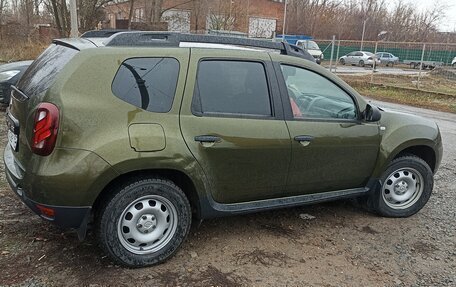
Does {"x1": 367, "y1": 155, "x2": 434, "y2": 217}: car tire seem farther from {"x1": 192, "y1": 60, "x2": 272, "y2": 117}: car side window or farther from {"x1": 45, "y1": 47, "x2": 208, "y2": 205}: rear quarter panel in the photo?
{"x1": 45, "y1": 47, "x2": 208, "y2": 205}: rear quarter panel

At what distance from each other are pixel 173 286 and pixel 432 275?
2.07 m

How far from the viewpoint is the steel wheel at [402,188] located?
170 inches

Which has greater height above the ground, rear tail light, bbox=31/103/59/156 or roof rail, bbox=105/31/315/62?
roof rail, bbox=105/31/315/62

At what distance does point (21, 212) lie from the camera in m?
3.98

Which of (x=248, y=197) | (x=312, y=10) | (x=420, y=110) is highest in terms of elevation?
(x=312, y=10)

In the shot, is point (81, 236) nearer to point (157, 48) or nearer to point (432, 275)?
point (157, 48)

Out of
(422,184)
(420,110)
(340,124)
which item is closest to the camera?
(340,124)

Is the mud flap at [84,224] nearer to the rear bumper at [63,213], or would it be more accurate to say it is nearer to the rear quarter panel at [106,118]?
the rear bumper at [63,213]

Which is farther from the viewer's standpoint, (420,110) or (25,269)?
(420,110)

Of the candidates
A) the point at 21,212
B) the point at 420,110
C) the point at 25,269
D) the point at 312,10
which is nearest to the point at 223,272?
the point at 25,269

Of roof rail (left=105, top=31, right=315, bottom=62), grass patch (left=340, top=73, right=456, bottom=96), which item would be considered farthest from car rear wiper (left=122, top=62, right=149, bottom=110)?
grass patch (left=340, top=73, right=456, bottom=96)

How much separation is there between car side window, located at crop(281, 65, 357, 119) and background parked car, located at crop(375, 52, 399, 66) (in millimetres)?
35382

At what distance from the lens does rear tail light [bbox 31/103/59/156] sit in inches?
109

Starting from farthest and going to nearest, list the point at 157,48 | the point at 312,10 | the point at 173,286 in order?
the point at 312,10 → the point at 157,48 → the point at 173,286
